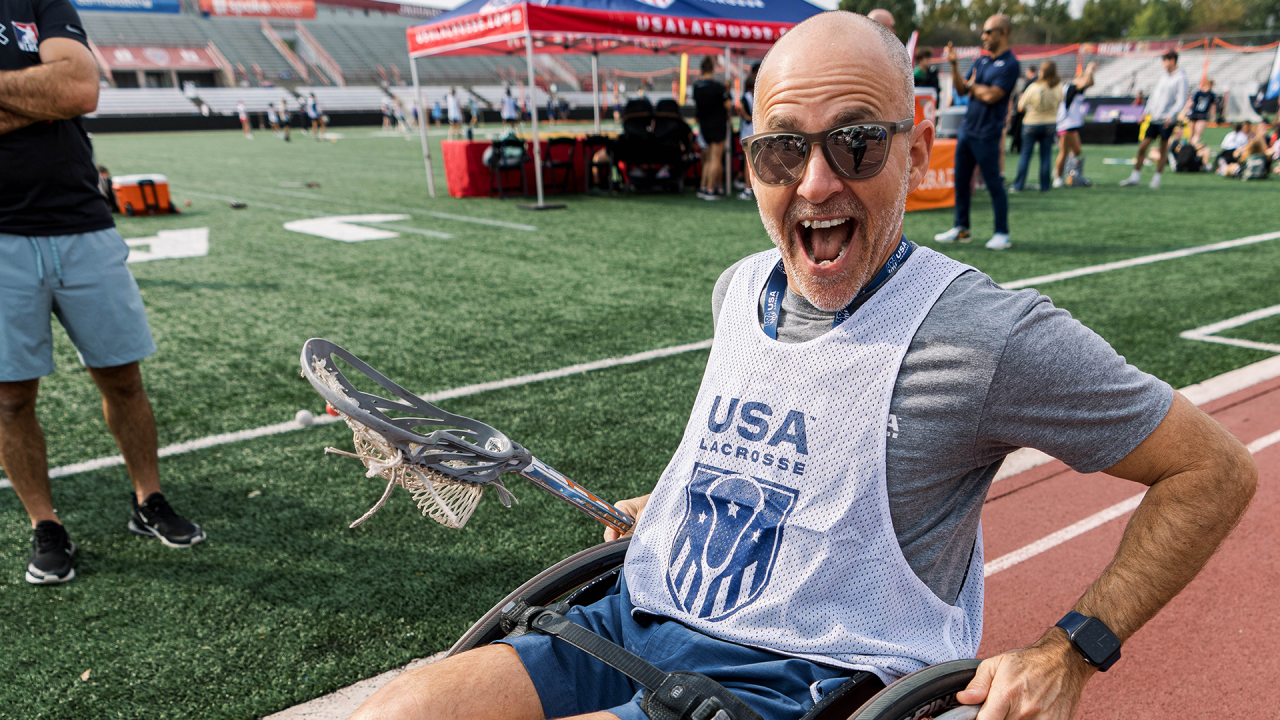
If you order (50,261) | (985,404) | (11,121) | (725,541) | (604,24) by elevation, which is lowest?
(725,541)

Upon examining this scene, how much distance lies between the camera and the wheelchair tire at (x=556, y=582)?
1549 mm

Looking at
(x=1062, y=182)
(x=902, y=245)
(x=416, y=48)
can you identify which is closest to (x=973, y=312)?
(x=902, y=245)

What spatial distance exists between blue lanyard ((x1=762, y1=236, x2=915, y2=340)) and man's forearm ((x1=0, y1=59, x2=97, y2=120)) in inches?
96.0

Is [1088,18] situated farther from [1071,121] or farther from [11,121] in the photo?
[11,121]

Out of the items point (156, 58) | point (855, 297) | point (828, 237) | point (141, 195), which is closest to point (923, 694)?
point (855, 297)

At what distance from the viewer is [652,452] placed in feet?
12.1

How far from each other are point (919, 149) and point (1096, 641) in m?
0.90

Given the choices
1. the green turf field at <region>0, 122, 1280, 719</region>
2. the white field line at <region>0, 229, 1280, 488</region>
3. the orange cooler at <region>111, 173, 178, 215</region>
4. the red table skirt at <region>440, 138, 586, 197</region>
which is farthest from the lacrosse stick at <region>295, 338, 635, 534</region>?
the red table skirt at <region>440, 138, 586, 197</region>

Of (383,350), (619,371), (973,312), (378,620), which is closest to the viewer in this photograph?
(973,312)

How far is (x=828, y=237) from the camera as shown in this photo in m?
1.50

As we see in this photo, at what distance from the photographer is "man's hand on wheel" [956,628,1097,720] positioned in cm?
122

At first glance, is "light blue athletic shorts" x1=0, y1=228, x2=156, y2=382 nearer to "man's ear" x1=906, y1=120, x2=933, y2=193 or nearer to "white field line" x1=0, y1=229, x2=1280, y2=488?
"white field line" x1=0, y1=229, x2=1280, y2=488

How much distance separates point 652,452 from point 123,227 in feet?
31.8

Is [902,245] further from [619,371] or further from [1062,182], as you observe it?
[1062,182]
